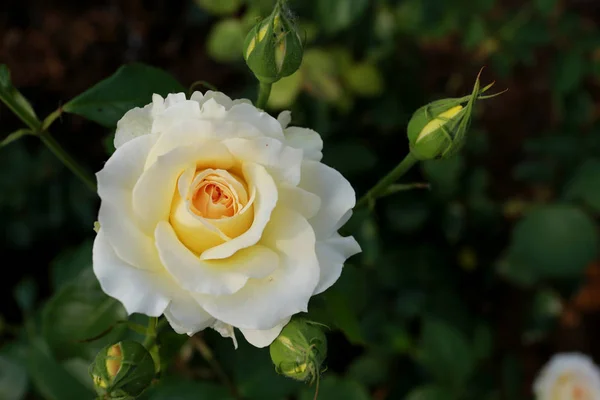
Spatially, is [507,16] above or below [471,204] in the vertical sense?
above

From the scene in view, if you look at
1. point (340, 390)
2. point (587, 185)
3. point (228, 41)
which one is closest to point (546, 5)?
point (587, 185)

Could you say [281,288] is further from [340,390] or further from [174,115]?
[340,390]

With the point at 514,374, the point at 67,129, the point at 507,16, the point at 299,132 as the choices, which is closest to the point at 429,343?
the point at 514,374

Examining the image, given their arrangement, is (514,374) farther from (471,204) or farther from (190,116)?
(190,116)

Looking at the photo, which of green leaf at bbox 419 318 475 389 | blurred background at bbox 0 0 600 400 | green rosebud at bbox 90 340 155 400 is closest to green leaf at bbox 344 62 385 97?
blurred background at bbox 0 0 600 400

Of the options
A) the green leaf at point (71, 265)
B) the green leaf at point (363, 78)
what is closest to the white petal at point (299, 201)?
the green leaf at point (71, 265)

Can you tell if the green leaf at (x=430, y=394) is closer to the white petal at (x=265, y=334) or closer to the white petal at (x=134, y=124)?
the white petal at (x=265, y=334)
